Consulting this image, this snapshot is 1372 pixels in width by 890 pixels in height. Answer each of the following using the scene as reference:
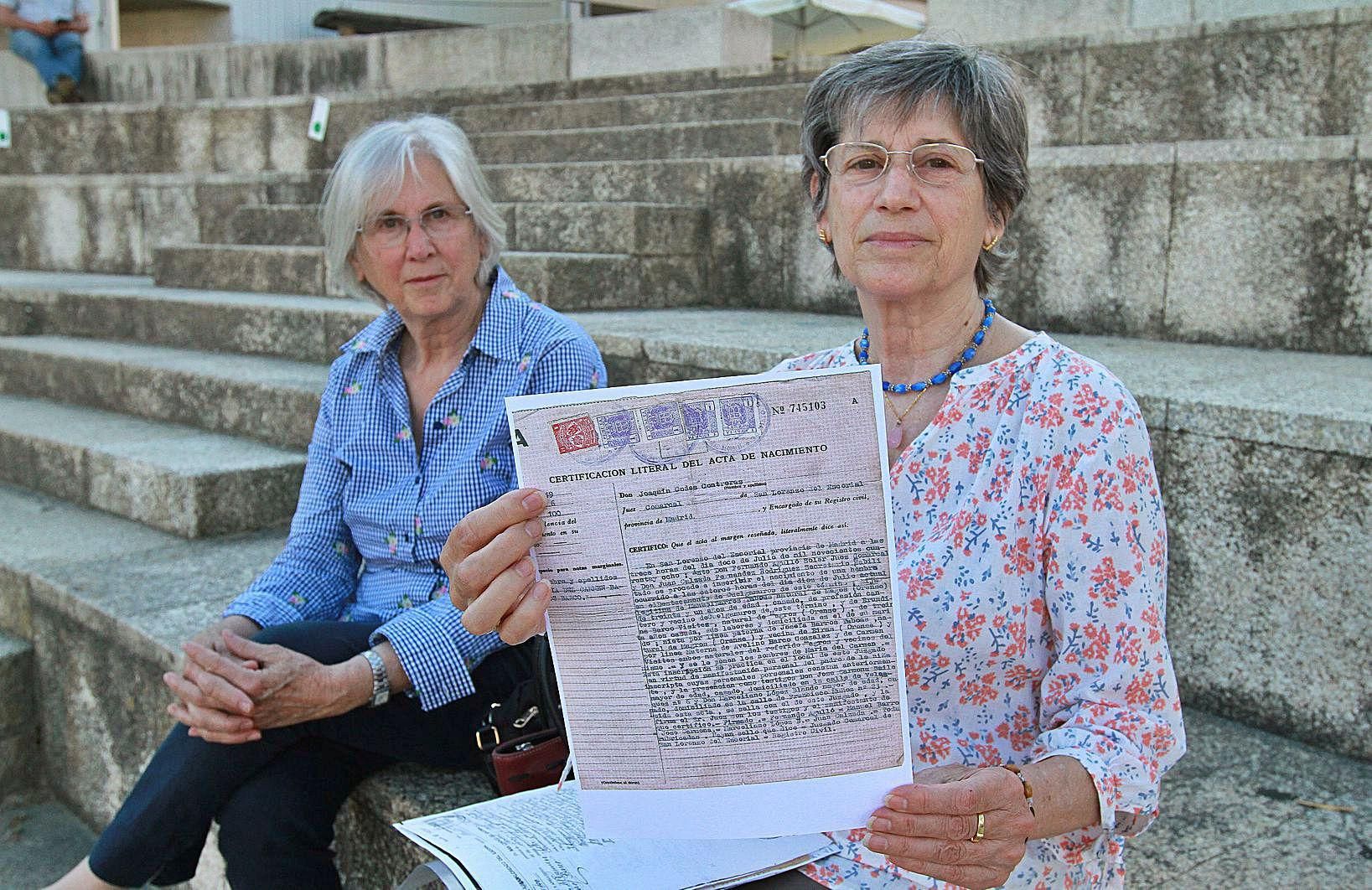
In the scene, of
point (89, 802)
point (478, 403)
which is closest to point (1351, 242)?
point (478, 403)

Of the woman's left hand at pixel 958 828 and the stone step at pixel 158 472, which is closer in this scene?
the woman's left hand at pixel 958 828

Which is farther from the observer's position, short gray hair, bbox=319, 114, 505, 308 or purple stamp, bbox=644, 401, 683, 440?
short gray hair, bbox=319, 114, 505, 308

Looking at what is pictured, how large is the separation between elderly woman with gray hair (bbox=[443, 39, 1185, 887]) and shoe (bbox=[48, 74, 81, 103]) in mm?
10770

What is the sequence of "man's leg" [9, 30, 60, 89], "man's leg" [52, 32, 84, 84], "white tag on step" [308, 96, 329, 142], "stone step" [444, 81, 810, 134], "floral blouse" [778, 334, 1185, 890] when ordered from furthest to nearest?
"man's leg" [52, 32, 84, 84], "man's leg" [9, 30, 60, 89], "white tag on step" [308, 96, 329, 142], "stone step" [444, 81, 810, 134], "floral blouse" [778, 334, 1185, 890]

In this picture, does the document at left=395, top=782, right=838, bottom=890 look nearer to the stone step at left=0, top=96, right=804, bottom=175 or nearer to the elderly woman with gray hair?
the elderly woman with gray hair

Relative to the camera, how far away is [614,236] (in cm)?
512

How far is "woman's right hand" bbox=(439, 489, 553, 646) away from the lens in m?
1.36

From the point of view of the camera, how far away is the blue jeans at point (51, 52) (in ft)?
33.8

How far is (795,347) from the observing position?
337 cm

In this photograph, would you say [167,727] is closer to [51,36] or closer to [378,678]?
[378,678]

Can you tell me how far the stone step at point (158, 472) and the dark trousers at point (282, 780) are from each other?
172cm

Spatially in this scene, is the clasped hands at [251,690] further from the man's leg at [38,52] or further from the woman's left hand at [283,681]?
the man's leg at [38,52]

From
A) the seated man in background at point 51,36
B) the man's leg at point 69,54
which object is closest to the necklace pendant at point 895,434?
the seated man in background at point 51,36

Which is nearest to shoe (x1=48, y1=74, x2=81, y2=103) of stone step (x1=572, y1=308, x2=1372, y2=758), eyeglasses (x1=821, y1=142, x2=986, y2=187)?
stone step (x1=572, y1=308, x2=1372, y2=758)
